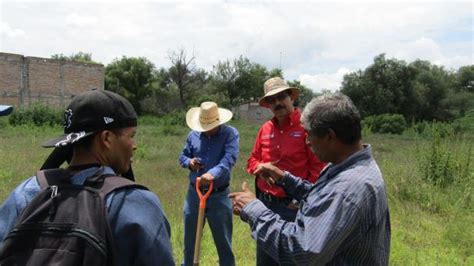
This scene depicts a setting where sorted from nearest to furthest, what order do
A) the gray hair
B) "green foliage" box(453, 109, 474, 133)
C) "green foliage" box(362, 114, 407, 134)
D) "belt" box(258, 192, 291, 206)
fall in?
the gray hair → "belt" box(258, 192, 291, 206) → "green foliage" box(453, 109, 474, 133) → "green foliage" box(362, 114, 407, 134)

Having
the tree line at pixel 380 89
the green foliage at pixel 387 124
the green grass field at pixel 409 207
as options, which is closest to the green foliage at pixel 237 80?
the tree line at pixel 380 89

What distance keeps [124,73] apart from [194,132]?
4065 centimetres

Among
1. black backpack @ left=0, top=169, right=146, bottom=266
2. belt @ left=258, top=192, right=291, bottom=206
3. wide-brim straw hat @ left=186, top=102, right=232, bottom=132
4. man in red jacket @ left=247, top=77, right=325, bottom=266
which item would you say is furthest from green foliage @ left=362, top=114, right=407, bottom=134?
black backpack @ left=0, top=169, right=146, bottom=266

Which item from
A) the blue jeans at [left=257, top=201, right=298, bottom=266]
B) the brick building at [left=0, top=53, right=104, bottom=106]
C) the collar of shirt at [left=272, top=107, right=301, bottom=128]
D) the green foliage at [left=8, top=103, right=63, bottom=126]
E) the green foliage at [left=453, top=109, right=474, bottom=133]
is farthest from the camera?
the brick building at [left=0, top=53, right=104, bottom=106]

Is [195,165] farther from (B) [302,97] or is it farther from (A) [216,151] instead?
(B) [302,97]

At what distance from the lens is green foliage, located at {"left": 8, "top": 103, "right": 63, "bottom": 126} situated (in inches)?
1060

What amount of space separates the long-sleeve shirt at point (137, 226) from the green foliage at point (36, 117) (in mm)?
27683

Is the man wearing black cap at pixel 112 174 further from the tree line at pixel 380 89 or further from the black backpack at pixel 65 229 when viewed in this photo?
the tree line at pixel 380 89

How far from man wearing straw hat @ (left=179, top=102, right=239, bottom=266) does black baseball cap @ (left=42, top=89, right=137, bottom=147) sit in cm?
259

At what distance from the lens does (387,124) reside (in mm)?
37125

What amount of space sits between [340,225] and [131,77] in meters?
43.5

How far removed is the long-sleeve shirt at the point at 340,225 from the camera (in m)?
1.91

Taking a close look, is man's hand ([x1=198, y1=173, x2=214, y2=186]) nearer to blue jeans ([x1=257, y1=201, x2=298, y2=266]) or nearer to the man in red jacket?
the man in red jacket

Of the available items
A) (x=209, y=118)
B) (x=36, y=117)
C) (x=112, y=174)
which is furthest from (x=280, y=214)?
(x=36, y=117)
